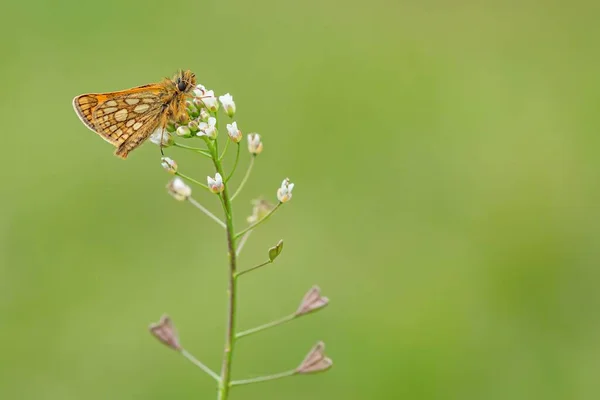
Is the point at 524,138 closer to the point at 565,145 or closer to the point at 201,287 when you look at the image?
the point at 565,145

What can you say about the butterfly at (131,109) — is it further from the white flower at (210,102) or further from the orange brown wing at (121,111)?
the white flower at (210,102)

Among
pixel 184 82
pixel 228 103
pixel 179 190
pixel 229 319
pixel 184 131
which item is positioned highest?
pixel 184 82

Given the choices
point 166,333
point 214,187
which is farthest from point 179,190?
point 166,333

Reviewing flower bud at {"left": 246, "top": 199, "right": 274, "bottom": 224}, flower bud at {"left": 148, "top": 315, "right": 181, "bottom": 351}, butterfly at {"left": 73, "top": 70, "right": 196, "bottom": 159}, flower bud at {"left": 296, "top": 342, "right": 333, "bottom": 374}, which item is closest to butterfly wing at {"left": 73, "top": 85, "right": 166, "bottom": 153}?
butterfly at {"left": 73, "top": 70, "right": 196, "bottom": 159}

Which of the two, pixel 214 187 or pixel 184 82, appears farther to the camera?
pixel 184 82

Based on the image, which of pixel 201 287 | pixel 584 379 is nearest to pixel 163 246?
pixel 201 287

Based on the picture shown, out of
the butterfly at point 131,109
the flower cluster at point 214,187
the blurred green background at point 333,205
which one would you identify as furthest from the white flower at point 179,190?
the blurred green background at point 333,205

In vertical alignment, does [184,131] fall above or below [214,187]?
above

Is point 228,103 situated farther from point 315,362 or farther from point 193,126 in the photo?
point 315,362
